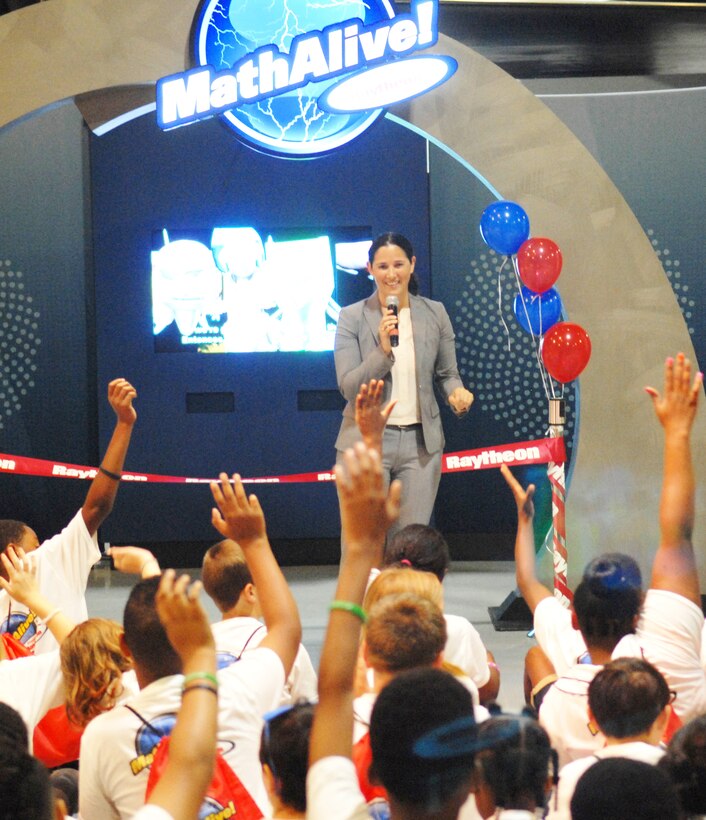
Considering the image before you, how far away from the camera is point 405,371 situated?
5027mm

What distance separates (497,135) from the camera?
18.0 feet

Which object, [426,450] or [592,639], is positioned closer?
[592,639]

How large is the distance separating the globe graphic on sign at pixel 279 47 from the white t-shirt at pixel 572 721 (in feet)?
12.1

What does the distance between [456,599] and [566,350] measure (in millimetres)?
2062

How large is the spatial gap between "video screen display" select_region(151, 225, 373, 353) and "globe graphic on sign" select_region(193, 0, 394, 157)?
187cm

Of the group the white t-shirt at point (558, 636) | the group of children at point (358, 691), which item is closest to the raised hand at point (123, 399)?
the group of children at point (358, 691)

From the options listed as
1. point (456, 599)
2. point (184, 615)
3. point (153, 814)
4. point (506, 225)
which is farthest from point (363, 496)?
point (456, 599)

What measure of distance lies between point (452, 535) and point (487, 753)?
20.7ft

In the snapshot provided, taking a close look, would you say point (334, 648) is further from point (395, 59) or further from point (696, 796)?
point (395, 59)

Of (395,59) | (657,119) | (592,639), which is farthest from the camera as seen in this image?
(657,119)

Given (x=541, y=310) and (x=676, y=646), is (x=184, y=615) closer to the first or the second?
(x=676, y=646)

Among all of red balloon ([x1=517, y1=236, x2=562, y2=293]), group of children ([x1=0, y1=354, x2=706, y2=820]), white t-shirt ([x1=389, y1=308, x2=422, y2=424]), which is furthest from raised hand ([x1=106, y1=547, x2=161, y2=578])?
red balloon ([x1=517, y1=236, x2=562, y2=293])

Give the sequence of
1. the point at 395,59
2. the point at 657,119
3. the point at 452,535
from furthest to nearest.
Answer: the point at 452,535, the point at 657,119, the point at 395,59

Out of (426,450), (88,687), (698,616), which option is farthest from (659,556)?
(426,450)
